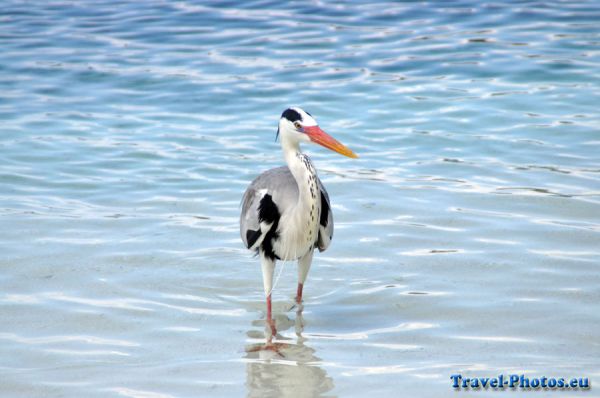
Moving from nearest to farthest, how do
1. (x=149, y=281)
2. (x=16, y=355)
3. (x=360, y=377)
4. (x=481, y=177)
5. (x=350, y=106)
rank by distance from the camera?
(x=360, y=377)
(x=16, y=355)
(x=149, y=281)
(x=481, y=177)
(x=350, y=106)

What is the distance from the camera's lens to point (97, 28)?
18.0m

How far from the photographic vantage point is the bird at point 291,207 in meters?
6.67

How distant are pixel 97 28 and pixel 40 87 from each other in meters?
3.83

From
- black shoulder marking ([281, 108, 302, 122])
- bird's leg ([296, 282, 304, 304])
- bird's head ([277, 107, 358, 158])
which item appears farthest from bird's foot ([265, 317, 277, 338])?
black shoulder marking ([281, 108, 302, 122])

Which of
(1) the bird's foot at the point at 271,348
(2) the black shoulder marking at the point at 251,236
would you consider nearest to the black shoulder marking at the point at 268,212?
(2) the black shoulder marking at the point at 251,236

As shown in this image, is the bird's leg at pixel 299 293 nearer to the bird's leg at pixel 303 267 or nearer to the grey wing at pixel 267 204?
the bird's leg at pixel 303 267

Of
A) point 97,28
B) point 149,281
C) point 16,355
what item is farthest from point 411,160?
point 97,28

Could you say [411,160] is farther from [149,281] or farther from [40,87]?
[40,87]

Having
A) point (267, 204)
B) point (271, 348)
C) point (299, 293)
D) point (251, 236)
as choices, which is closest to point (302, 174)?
point (267, 204)

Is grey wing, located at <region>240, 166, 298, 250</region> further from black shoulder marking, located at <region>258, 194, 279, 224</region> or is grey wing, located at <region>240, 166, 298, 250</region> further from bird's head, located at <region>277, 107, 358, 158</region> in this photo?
bird's head, located at <region>277, 107, 358, 158</region>

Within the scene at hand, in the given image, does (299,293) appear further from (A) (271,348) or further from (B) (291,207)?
(A) (271,348)

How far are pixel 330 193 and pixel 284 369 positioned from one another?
4.06 m

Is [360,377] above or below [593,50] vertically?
below

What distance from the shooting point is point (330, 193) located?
990cm
